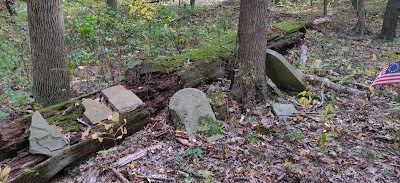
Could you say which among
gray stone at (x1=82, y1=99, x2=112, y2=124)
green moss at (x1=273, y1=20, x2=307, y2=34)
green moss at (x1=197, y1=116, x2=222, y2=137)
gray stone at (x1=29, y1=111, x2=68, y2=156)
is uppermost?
green moss at (x1=273, y1=20, x2=307, y2=34)

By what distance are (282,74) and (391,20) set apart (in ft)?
22.4

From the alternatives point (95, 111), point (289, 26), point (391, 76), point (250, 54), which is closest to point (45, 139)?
point (95, 111)

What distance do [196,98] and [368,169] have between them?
8.67ft

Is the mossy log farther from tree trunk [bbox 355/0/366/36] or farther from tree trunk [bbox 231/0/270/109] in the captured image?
tree trunk [bbox 355/0/366/36]

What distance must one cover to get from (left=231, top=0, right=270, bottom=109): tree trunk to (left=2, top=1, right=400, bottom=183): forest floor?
0.29 metres

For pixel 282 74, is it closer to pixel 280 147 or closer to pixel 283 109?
pixel 283 109

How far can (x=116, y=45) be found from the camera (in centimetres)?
883

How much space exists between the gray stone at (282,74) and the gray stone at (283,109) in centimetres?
85

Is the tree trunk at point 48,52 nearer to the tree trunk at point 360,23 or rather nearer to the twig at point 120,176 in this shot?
the twig at point 120,176

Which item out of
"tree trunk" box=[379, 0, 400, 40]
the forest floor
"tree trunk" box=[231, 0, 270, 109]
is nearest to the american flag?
the forest floor

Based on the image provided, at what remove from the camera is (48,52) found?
5.50m

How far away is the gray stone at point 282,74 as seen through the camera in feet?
20.1

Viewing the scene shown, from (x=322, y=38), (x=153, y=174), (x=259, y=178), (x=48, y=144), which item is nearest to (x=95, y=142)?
(x=48, y=144)

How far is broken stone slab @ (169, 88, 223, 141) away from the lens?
183 inches
